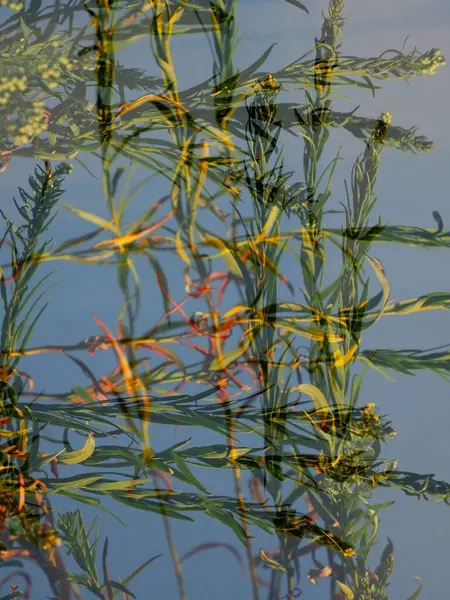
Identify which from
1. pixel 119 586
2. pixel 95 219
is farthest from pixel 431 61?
pixel 119 586

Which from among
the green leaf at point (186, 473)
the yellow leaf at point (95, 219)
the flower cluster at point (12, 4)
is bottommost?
the green leaf at point (186, 473)

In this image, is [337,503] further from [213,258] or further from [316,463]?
[213,258]

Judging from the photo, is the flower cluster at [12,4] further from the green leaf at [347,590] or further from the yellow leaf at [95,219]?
the green leaf at [347,590]

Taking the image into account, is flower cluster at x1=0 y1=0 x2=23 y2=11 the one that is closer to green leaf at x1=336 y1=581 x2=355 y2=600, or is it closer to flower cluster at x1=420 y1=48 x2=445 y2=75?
flower cluster at x1=420 y1=48 x2=445 y2=75

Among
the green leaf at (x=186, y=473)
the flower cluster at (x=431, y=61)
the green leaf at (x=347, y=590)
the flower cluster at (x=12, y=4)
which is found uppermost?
the flower cluster at (x=431, y=61)

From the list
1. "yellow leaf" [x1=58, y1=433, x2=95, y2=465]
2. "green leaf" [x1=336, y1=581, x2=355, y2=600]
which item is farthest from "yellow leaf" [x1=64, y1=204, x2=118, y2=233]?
"green leaf" [x1=336, y1=581, x2=355, y2=600]

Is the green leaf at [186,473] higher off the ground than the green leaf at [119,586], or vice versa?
the green leaf at [186,473]

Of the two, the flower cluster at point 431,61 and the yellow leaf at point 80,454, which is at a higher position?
the flower cluster at point 431,61

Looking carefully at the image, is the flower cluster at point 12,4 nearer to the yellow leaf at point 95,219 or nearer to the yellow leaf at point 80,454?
the yellow leaf at point 95,219

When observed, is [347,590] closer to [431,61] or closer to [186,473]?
[186,473]

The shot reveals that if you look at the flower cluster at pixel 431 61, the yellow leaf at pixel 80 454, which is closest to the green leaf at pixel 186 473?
the yellow leaf at pixel 80 454

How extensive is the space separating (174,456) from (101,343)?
0.06 meters

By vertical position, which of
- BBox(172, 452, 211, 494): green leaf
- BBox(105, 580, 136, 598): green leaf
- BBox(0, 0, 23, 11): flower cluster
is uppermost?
BBox(0, 0, 23, 11): flower cluster

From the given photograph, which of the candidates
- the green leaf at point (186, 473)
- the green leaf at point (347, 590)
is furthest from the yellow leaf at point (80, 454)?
the green leaf at point (347, 590)
